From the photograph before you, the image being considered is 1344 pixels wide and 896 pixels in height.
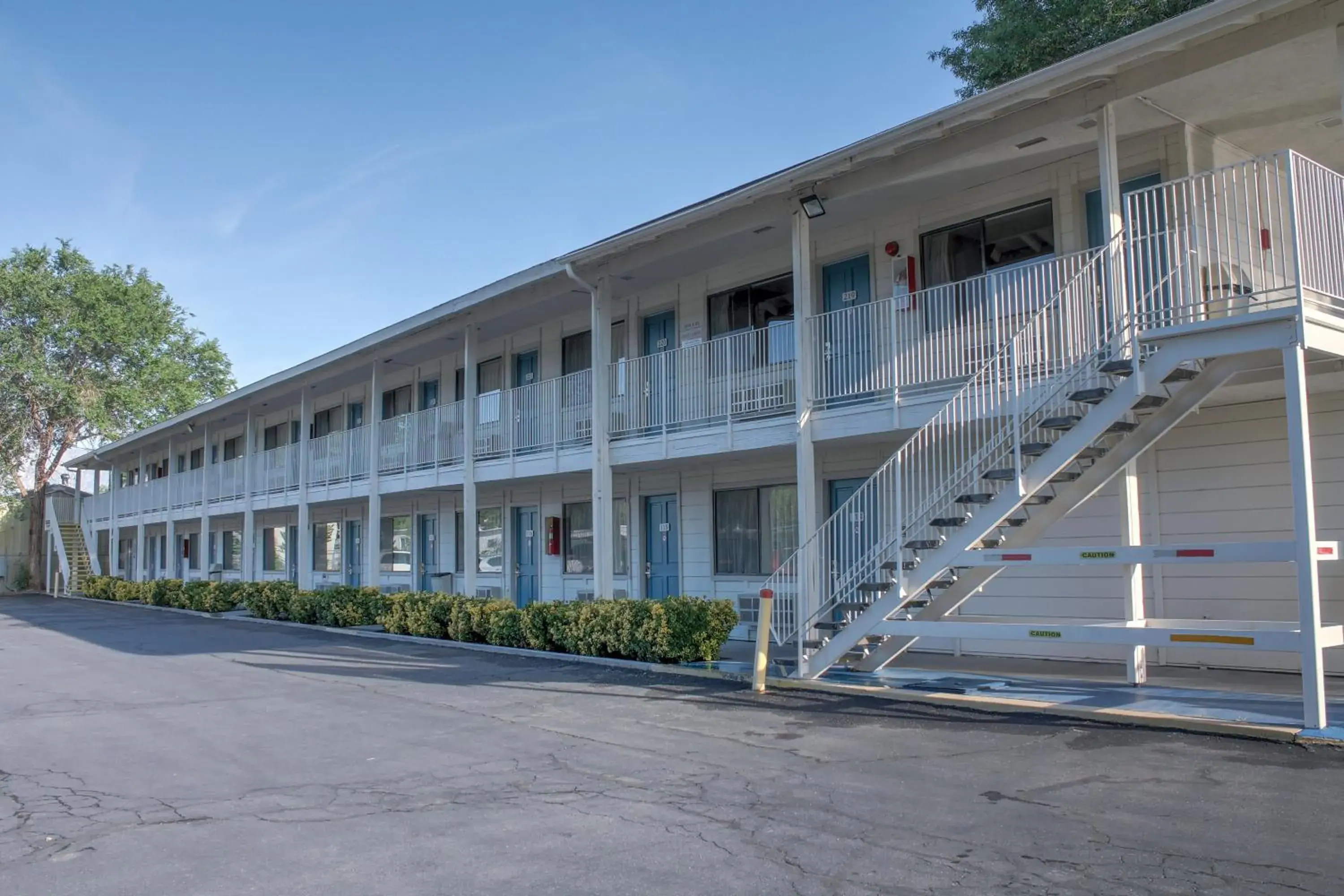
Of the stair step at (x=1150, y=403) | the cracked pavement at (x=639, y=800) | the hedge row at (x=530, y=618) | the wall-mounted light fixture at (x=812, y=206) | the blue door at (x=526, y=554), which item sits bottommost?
the cracked pavement at (x=639, y=800)

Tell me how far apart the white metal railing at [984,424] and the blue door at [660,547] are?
5.59 metres

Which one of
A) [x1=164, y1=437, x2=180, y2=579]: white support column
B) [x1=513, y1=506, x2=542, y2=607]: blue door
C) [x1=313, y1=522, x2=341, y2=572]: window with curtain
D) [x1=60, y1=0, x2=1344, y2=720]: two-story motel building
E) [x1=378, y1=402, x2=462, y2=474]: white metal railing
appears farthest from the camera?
[x1=164, y1=437, x2=180, y2=579]: white support column

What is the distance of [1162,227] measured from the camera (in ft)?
36.8

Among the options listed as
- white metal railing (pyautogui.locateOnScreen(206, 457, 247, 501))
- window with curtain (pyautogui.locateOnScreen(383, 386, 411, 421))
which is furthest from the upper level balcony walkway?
white metal railing (pyautogui.locateOnScreen(206, 457, 247, 501))

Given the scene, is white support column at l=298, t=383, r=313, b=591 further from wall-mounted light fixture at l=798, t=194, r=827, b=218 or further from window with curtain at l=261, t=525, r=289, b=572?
wall-mounted light fixture at l=798, t=194, r=827, b=218

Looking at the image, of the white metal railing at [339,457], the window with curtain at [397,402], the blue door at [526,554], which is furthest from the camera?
the window with curtain at [397,402]

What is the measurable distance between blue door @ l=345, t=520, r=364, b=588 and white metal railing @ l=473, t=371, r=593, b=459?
9537 mm

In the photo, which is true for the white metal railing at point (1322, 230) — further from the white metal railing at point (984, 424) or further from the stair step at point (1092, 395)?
the stair step at point (1092, 395)

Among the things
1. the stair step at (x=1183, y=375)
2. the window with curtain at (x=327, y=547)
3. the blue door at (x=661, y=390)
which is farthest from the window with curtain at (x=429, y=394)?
the stair step at (x=1183, y=375)

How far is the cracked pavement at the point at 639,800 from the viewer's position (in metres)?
5.27

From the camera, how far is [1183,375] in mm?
9375

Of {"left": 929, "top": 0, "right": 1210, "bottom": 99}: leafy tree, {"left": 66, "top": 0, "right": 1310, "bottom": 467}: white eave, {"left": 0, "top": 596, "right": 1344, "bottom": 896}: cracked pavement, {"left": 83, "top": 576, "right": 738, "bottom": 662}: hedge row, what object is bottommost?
{"left": 0, "top": 596, "right": 1344, "bottom": 896}: cracked pavement

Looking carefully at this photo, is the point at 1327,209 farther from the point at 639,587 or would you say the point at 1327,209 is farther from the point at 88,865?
the point at 639,587

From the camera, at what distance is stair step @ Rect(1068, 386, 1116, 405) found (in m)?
9.35
